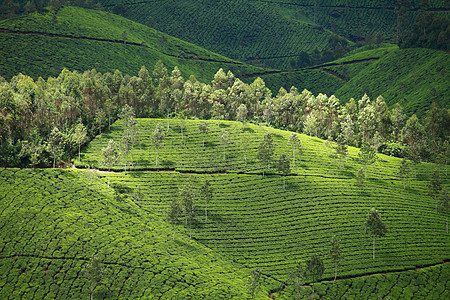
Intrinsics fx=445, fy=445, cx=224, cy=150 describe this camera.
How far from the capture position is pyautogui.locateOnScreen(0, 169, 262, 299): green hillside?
96125mm

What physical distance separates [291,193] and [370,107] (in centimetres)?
7020

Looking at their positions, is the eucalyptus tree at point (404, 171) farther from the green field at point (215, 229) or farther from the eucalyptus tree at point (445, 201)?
the eucalyptus tree at point (445, 201)

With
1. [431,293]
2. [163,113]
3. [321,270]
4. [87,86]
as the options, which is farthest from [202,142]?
[431,293]

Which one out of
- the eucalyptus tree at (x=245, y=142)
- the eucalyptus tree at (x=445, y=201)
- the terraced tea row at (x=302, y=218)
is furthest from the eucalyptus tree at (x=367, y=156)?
the eucalyptus tree at (x=245, y=142)

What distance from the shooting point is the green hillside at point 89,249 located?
96.1 metres

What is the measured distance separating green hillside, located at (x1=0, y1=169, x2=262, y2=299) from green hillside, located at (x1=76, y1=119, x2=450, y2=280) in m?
8.09

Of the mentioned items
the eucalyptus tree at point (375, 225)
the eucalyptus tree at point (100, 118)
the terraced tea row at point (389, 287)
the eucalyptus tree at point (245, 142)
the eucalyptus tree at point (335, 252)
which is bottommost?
the terraced tea row at point (389, 287)

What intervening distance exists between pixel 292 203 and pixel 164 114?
7590 cm

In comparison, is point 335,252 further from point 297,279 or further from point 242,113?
point 242,113

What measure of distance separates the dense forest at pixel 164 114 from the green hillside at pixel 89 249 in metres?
17.3

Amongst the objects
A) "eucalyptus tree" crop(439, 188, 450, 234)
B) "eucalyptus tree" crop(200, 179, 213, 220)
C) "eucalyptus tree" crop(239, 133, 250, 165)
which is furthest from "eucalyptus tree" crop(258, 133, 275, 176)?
"eucalyptus tree" crop(439, 188, 450, 234)

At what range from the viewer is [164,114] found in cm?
18138

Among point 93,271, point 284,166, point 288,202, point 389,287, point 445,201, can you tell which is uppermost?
point 284,166

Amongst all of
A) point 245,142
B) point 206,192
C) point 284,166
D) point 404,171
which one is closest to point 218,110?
point 245,142
